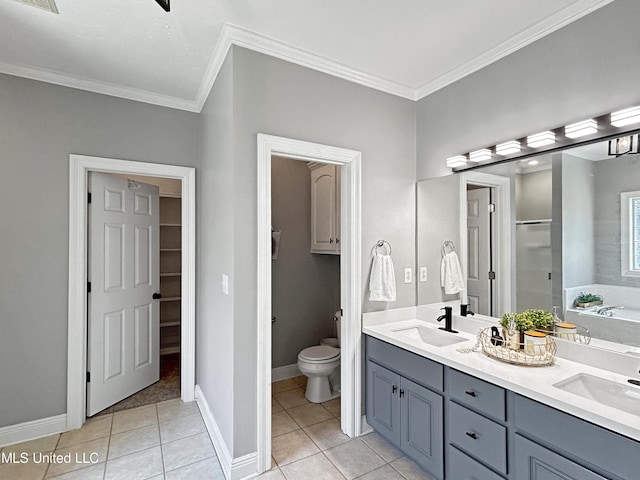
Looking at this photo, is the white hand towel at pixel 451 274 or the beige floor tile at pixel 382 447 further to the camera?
the white hand towel at pixel 451 274

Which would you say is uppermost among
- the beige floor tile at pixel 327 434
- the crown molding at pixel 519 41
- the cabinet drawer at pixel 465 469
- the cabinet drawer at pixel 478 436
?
the crown molding at pixel 519 41

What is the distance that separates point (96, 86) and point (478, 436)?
3417 millimetres

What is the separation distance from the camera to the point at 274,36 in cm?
196

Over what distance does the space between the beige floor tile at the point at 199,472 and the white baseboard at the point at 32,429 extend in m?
1.10

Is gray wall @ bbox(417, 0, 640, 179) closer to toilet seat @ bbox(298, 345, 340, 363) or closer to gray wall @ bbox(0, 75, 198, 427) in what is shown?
toilet seat @ bbox(298, 345, 340, 363)

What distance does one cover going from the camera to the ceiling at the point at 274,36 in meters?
1.72

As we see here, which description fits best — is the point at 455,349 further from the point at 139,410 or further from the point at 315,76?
the point at 139,410

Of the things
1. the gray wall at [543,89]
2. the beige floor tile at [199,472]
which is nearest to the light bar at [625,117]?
the gray wall at [543,89]

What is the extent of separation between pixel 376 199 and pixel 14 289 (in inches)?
105

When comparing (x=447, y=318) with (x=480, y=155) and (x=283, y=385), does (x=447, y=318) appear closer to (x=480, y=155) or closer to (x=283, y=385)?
(x=480, y=155)

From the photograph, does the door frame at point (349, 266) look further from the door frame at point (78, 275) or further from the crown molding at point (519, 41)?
the door frame at point (78, 275)

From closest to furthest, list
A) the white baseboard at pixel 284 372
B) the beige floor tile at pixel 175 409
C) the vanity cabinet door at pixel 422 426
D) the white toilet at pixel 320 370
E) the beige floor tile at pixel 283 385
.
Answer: the vanity cabinet door at pixel 422 426 < the beige floor tile at pixel 175 409 < the white toilet at pixel 320 370 < the beige floor tile at pixel 283 385 < the white baseboard at pixel 284 372

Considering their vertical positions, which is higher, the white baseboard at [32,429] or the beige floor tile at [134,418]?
the white baseboard at [32,429]

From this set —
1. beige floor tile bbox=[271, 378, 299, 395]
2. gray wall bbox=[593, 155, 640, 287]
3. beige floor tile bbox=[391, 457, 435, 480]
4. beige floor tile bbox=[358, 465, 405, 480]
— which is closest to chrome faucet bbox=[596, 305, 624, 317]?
gray wall bbox=[593, 155, 640, 287]
